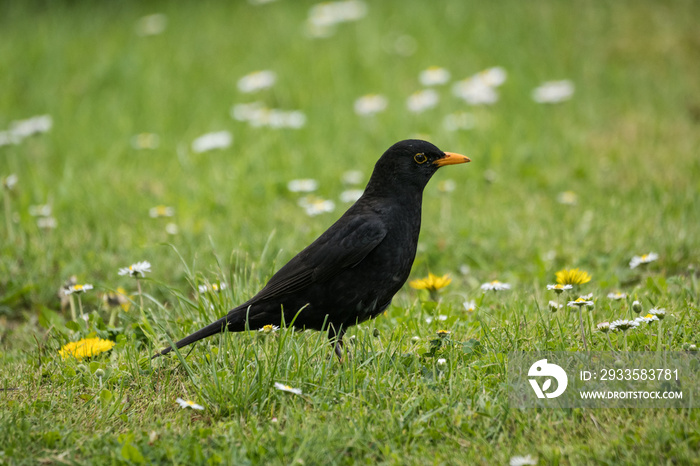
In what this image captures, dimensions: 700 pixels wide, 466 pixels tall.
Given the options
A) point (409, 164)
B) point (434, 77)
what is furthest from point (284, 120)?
point (409, 164)

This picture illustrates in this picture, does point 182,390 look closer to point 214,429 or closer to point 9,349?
point 214,429

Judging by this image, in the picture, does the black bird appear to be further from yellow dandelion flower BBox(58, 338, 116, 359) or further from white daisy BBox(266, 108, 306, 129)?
white daisy BBox(266, 108, 306, 129)

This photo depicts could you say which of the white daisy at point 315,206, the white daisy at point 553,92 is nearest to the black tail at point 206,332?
the white daisy at point 315,206

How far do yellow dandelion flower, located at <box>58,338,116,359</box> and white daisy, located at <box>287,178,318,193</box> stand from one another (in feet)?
7.96

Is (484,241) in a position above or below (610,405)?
below

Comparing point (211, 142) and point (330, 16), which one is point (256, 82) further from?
point (330, 16)

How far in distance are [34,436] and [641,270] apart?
368 centimetres

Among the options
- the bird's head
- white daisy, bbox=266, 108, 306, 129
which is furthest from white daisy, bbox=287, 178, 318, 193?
the bird's head

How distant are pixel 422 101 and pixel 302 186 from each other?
2.21 m

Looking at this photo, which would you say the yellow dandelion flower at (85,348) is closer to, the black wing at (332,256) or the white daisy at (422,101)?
the black wing at (332,256)

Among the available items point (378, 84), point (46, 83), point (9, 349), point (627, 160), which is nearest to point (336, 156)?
point (378, 84)

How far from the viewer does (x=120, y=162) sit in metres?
6.91

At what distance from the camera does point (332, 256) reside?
3410 mm

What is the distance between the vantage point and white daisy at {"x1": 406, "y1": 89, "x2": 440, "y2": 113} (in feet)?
24.0
